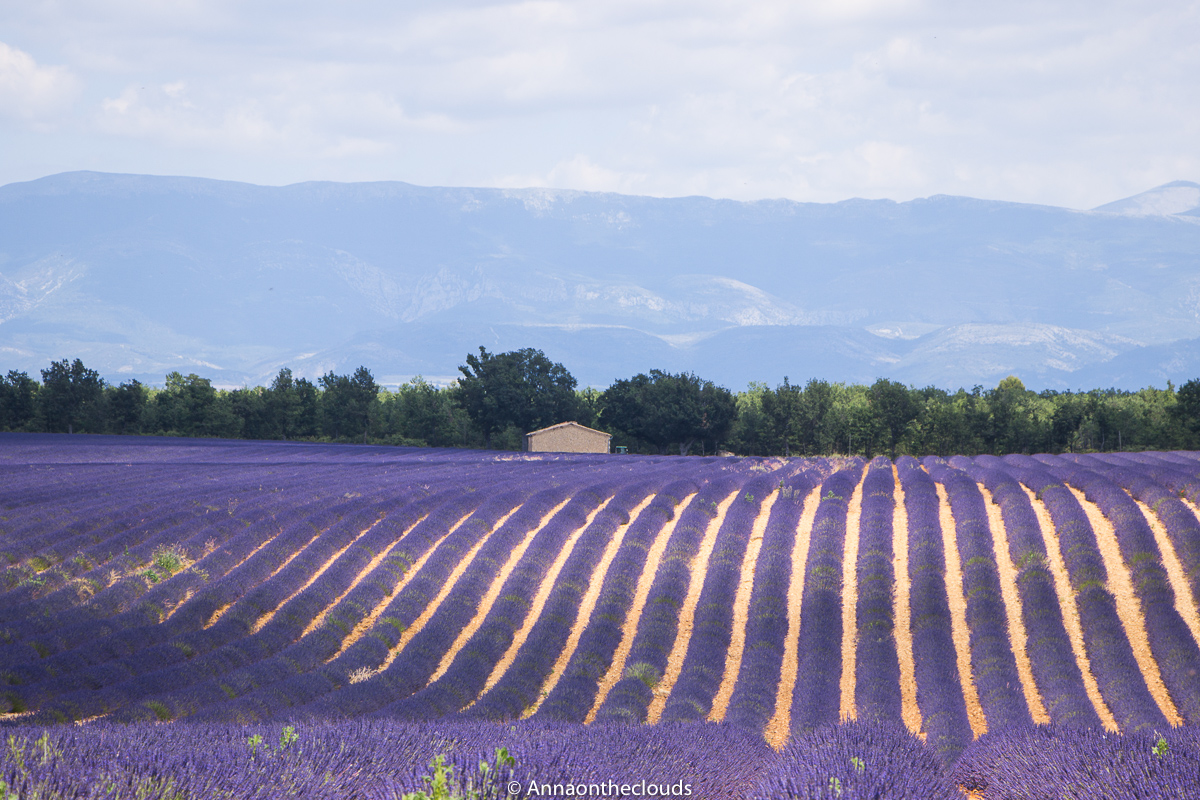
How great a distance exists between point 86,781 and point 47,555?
1789 centimetres

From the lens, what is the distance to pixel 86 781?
17.8 ft

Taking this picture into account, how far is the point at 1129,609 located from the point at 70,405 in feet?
282

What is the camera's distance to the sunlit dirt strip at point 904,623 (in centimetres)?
1396

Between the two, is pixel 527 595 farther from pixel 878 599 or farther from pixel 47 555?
pixel 47 555

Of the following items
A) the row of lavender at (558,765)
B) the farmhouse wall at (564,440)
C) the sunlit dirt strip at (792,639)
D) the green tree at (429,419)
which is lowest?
the sunlit dirt strip at (792,639)

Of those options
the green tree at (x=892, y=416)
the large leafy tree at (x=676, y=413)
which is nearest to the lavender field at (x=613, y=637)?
the large leafy tree at (x=676, y=413)

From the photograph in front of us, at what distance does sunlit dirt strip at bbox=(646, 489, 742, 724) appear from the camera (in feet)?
47.9

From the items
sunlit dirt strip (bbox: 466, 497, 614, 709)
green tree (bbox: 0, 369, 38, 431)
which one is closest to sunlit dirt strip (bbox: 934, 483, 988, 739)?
sunlit dirt strip (bbox: 466, 497, 614, 709)

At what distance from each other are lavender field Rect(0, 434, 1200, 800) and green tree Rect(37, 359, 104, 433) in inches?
2263

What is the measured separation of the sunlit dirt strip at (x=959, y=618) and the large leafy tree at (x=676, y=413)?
48095 mm

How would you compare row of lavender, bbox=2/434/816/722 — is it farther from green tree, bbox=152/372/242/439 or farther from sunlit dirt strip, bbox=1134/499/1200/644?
green tree, bbox=152/372/242/439

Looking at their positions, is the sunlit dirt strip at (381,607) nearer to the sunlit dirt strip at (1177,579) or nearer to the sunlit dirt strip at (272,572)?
the sunlit dirt strip at (272,572)

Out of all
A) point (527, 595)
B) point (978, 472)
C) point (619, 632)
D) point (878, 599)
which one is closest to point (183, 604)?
point (527, 595)

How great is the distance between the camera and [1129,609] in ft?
57.8
